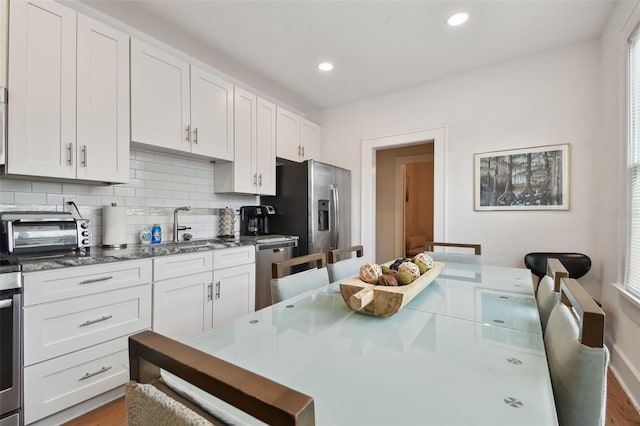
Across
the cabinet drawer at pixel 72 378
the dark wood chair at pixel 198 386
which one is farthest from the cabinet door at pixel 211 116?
the dark wood chair at pixel 198 386

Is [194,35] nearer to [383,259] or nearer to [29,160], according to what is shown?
[29,160]

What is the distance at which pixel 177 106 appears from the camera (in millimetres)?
2393

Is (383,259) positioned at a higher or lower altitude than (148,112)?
lower

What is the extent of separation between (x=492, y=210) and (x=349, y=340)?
2684 millimetres

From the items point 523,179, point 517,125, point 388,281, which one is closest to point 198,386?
point 388,281

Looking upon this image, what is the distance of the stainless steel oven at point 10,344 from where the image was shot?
133cm

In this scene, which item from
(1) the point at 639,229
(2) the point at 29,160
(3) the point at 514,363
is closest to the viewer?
(3) the point at 514,363

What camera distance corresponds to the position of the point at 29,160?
1.67 meters

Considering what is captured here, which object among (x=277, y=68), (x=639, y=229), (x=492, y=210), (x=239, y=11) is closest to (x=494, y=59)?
(x=492, y=210)

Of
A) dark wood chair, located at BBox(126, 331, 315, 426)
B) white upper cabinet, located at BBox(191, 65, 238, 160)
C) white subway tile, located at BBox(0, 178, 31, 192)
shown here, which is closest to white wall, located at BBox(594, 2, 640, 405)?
dark wood chair, located at BBox(126, 331, 315, 426)

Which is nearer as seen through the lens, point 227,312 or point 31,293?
point 31,293

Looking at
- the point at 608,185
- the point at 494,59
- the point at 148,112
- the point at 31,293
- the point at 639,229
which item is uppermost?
the point at 494,59

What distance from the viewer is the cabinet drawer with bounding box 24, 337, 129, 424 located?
1.45 m

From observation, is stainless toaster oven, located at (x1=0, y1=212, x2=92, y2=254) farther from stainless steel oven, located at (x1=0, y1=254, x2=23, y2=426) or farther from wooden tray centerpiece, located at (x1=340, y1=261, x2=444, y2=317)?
wooden tray centerpiece, located at (x1=340, y1=261, x2=444, y2=317)
